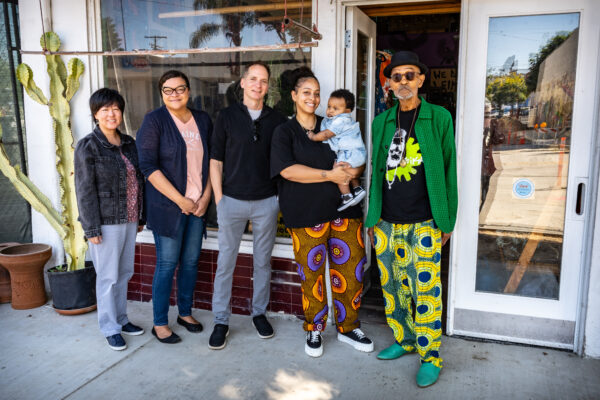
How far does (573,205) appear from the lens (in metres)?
3.30

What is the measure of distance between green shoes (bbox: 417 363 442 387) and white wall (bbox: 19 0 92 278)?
11.2 ft

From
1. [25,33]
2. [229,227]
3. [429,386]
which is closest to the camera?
[429,386]

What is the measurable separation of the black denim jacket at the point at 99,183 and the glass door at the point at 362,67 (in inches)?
→ 72.1

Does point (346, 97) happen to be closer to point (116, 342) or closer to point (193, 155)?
point (193, 155)

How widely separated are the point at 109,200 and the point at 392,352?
2.22 m

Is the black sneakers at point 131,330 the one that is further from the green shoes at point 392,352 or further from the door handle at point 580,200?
the door handle at point 580,200

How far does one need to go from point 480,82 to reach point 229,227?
80.0 inches

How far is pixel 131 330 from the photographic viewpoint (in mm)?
3771

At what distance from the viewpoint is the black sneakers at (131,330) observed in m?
3.77

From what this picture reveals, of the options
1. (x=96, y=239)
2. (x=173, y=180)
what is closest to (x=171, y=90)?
(x=173, y=180)

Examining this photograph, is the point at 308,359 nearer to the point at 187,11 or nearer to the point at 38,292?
the point at 38,292

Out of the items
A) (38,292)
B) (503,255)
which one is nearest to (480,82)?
(503,255)

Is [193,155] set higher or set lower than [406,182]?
higher

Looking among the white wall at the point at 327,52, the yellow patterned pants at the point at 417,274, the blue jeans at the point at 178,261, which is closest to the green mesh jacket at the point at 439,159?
the yellow patterned pants at the point at 417,274
